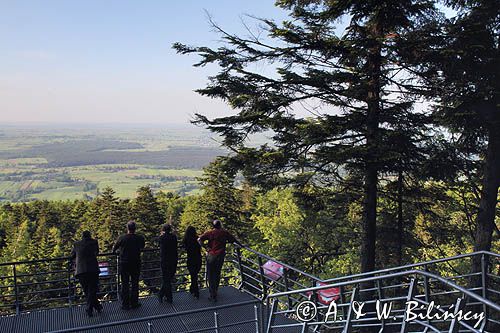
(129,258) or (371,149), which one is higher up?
(371,149)

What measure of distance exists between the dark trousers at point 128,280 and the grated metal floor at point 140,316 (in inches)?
8.0

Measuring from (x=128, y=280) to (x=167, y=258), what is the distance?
35.7 inches

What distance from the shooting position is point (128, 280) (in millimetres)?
8758

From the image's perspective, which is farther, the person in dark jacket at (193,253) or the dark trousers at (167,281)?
the person in dark jacket at (193,253)

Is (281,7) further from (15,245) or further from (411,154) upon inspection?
(15,245)

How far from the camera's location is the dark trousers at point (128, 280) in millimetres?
8617

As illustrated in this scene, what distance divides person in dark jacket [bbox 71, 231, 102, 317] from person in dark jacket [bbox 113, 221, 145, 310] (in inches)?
17.9

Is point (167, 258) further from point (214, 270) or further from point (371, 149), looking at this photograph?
point (371, 149)

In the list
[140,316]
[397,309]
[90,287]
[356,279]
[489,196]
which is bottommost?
[140,316]

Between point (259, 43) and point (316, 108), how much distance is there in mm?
2489

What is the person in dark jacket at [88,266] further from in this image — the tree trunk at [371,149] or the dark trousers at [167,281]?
the tree trunk at [371,149]

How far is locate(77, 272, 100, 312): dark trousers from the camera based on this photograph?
833 cm

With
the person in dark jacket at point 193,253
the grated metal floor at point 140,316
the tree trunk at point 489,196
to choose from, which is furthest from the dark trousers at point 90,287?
the tree trunk at point 489,196

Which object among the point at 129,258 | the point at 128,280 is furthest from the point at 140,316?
the point at 129,258
